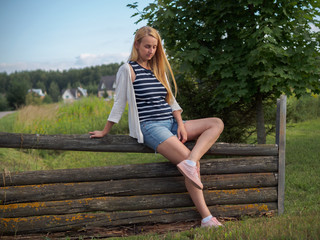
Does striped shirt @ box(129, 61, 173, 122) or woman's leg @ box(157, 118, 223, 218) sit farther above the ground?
striped shirt @ box(129, 61, 173, 122)

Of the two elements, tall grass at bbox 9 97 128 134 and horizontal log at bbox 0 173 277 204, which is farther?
tall grass at bbox 9 97 128 134

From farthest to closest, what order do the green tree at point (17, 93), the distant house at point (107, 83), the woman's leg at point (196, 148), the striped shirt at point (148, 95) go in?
the distant house at point (107, 83)
the green tree at point (17, 93)
the striped shirt at point (148, 95)
the woman's leg at point (196, 148)

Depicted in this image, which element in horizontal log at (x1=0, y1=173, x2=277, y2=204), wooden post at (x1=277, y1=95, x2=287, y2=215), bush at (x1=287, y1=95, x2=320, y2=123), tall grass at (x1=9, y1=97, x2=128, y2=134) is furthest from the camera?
bush at (x1=287, y1=95, x2=320, y2=123)

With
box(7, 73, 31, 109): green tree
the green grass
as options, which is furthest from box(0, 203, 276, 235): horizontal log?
box(7, 73, 31, 109): green tree

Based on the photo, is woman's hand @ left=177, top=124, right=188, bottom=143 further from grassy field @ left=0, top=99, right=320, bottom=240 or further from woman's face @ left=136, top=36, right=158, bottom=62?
grassy field @ left=0, top=99, right=320, bottom=240

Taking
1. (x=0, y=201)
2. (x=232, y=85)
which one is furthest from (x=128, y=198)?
(x=232, y=85)

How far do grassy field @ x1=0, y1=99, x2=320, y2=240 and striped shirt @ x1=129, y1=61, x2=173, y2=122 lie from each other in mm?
1433

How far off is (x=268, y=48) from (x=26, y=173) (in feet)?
13.8

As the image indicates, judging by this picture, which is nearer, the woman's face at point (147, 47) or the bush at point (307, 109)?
the woman's face at point (147, 47)

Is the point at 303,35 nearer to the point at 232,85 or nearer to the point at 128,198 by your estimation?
the point at 232,85

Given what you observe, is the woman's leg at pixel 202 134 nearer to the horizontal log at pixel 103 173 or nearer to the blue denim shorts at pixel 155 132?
the blue denim shorts at pixel 155 132

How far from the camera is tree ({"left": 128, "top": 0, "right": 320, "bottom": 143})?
18.0ft

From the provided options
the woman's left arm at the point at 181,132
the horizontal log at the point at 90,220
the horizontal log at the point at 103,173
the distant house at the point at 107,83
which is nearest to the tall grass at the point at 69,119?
the horizontal log at the point at 103,173

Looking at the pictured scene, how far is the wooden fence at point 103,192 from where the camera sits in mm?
4004
